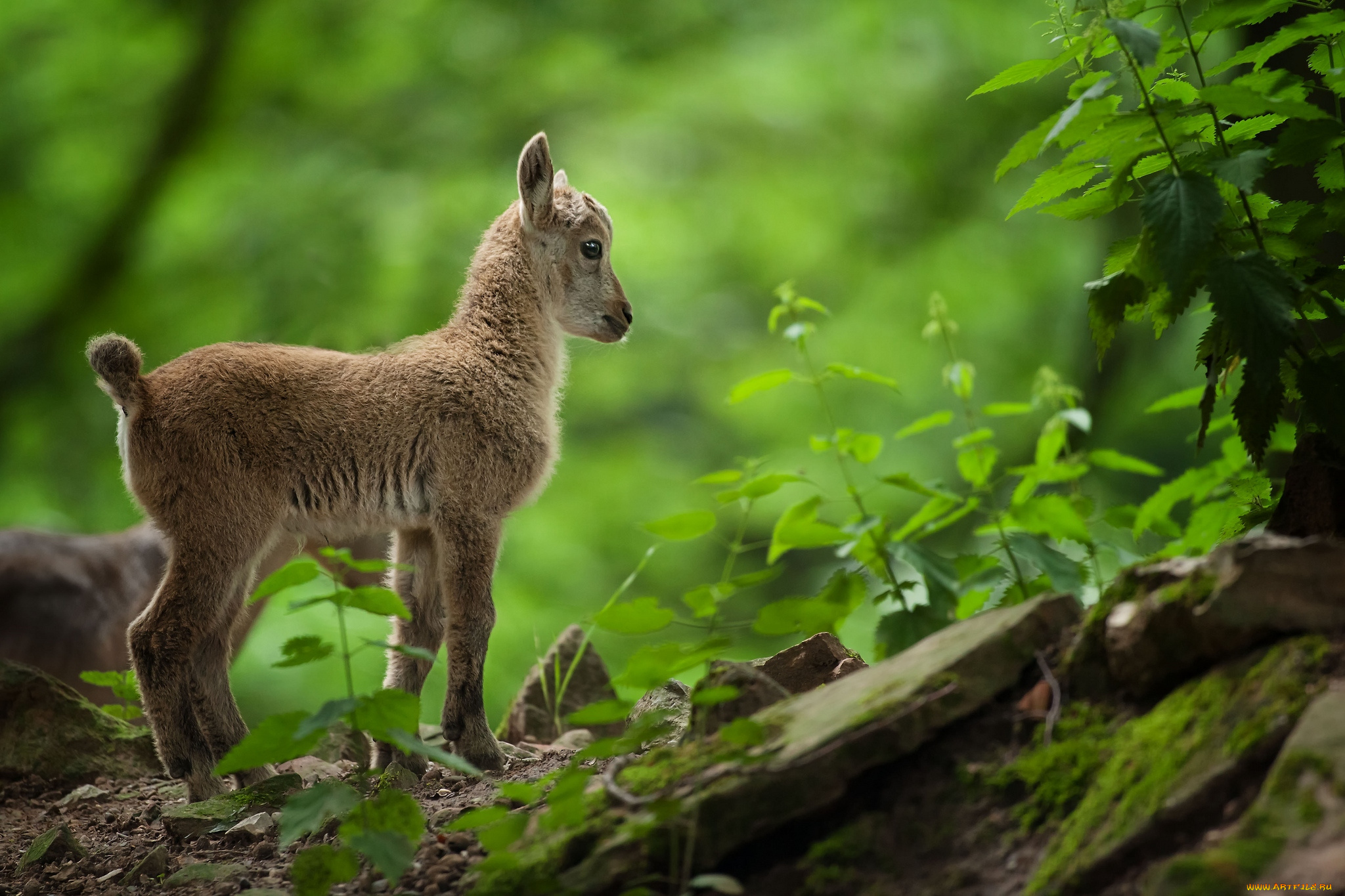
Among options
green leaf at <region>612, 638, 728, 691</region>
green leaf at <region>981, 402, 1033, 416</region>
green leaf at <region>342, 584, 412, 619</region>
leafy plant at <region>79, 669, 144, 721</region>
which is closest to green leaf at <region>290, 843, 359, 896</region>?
green leaf at <region>342, 584, 412, 619</region>

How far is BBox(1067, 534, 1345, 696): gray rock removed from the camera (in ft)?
6.54

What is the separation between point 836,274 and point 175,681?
24.2 ft

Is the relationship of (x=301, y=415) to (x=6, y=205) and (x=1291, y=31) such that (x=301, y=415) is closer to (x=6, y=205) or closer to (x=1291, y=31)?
(x=1291, y=31)

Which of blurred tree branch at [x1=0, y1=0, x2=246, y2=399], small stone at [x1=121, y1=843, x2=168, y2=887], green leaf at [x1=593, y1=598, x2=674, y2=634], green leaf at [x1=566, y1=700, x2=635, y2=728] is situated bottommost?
small stone at [x1=121, y1=843, x2=168, y2=887]

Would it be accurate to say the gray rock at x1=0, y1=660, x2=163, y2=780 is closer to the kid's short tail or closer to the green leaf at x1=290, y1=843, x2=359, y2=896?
the kid's short tail

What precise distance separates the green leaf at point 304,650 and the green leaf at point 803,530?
3.67 ft

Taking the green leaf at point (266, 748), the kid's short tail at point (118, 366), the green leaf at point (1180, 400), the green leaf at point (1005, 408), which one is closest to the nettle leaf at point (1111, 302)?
the green leaf at point (1005, 408)

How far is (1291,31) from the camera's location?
2.71 m

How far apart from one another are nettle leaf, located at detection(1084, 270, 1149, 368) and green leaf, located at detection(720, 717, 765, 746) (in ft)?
4.05

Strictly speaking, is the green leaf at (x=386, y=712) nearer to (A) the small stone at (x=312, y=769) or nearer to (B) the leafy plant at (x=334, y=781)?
(B) the leafy plant at (x=334, y=781)

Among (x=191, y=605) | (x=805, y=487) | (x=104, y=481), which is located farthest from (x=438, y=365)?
(x=104, y=481)

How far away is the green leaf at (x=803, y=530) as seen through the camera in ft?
8.84

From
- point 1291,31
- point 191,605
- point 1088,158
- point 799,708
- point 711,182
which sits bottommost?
point 799,708

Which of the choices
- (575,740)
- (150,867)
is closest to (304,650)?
(150,867)
